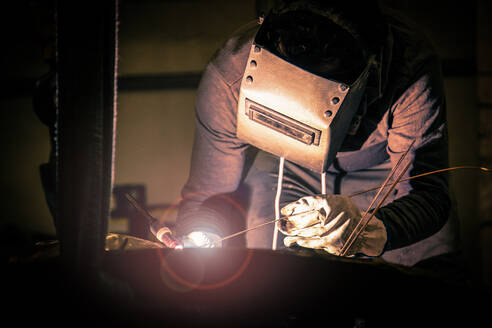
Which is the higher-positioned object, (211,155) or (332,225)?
(211,155)

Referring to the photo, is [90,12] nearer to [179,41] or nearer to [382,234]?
[382,234]

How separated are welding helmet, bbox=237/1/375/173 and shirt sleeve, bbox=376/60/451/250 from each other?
26 centimetres

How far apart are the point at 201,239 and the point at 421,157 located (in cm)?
76

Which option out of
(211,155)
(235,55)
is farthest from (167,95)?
(235,55)

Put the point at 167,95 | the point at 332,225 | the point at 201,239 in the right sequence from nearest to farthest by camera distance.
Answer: the point at 332,225 → the point at 201,239 → the point at 167,95

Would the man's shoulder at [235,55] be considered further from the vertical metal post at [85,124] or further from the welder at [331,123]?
the vertical metal post at [85,124]

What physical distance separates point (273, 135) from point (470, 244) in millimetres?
2055

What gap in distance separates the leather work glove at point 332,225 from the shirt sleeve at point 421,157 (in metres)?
0.05

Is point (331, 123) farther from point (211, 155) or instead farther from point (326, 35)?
point (211, 155)

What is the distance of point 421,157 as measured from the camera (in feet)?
3.81

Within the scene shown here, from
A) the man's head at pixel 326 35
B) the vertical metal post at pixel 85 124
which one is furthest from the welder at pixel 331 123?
the vertical metal post at pixel 85 124

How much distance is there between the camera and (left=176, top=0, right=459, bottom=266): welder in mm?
917

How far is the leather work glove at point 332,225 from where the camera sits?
1.04 m

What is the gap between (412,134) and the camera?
117cm
